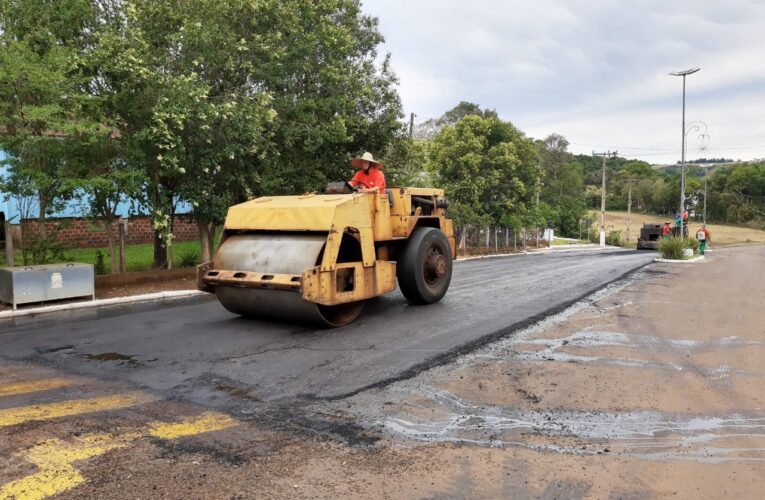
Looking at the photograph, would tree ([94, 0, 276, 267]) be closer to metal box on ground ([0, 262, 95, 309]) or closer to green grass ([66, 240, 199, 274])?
metal box on ground ([0, 262, 95, 309])

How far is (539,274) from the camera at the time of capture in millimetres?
15703

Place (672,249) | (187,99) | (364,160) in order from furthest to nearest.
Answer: (672,249)
(187,99)
(364,160)

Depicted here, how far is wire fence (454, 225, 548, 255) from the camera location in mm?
29953

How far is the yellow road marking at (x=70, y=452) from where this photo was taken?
348cm

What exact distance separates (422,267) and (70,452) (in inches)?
249

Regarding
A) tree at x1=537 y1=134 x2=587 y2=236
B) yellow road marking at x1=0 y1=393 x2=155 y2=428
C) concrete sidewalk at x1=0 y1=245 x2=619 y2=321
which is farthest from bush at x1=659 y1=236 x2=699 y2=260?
tree at x1=537 y1=134 x2=587 y2=236

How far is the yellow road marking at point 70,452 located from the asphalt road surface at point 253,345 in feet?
1.84

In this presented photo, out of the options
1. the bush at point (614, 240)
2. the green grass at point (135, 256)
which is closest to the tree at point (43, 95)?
the green grass at point (135, 256)

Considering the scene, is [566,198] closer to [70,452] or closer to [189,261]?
[189,261]

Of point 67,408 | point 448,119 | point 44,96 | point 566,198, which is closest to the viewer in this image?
point 67,408

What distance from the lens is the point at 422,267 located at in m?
9.59

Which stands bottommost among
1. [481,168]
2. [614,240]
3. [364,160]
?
[614,240]

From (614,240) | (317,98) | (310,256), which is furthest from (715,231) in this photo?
(310,256)

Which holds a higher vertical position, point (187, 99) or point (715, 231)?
point (187, 99)
